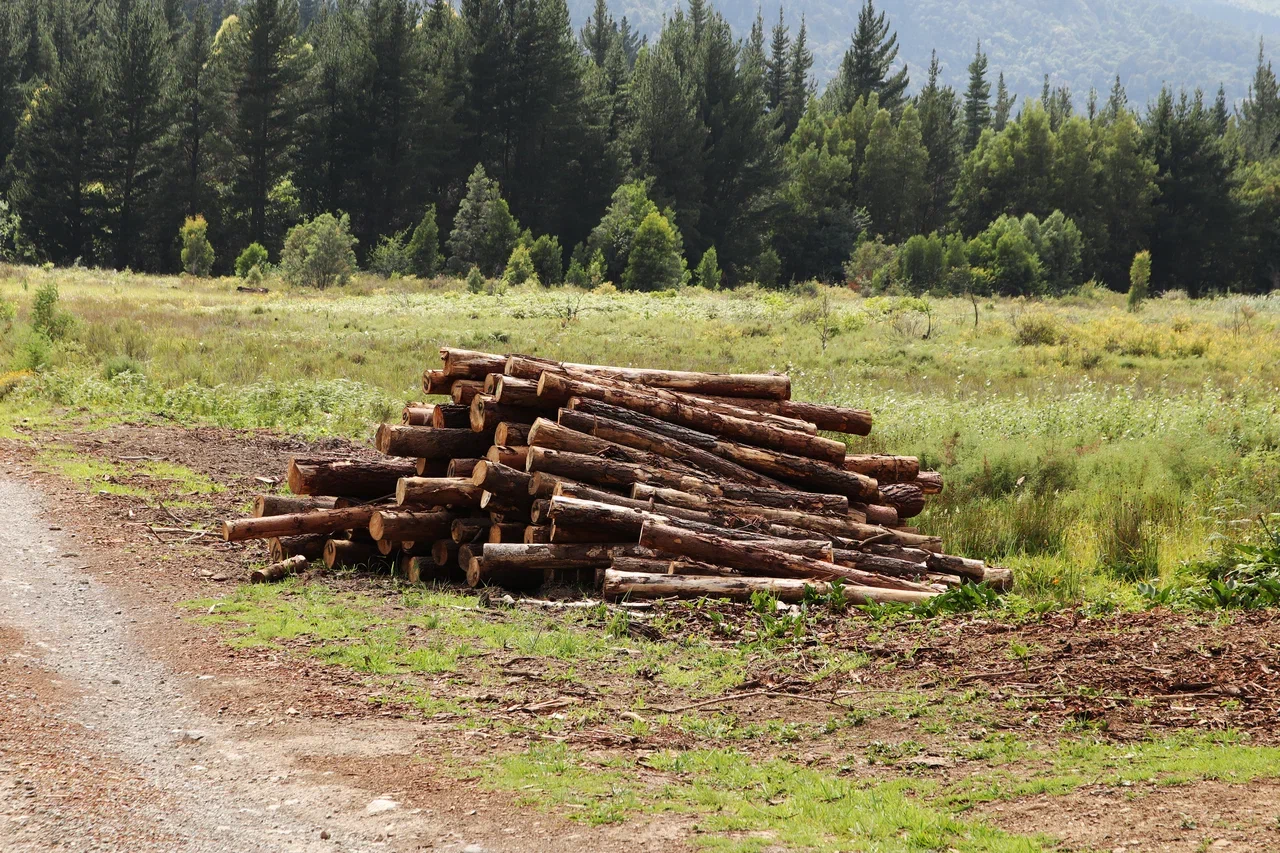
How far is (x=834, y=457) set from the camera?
11.8 m

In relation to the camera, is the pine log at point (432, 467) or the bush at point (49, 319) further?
the bush at point (49, 319)

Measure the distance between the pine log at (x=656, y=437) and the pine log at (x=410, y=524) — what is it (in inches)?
52.6

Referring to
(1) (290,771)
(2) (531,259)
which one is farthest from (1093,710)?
(2) (531,259)

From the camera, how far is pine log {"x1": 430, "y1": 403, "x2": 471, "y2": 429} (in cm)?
1124

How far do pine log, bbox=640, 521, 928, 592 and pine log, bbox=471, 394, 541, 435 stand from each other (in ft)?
5.89

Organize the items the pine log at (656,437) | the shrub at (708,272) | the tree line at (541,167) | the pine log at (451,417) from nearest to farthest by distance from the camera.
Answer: the pine log at (656,437)
the pine log at (451,417)
the shrub at (708,272)
the tree line at (541,167)

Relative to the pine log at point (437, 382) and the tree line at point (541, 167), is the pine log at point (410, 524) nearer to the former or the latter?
the pine log at point (437, 382)

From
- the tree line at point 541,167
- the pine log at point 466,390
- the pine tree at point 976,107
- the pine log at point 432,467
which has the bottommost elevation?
the pine log at point 432,467

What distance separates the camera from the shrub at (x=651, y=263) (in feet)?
181

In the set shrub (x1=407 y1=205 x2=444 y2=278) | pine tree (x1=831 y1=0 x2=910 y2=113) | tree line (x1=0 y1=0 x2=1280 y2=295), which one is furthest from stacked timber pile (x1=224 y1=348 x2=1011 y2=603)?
pine tree (x1=831 y1=0 x2=910 y2=113)

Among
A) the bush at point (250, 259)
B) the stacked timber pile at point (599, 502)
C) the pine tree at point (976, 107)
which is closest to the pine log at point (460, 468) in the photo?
the stacked timber pile at point (599, 502)

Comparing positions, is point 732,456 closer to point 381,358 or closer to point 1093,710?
point 1093,710

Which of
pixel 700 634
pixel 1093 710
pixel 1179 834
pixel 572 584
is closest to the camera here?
pixel 1179 834

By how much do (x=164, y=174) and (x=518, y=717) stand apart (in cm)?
6660
